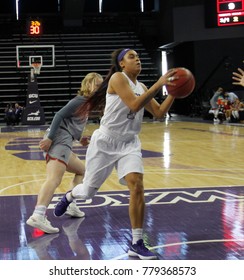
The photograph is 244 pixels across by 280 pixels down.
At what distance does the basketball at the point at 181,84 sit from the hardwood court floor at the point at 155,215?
4.05ft

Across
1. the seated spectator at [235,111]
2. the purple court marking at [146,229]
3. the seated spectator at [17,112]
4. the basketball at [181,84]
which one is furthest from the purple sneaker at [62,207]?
the seated spectator at [17,112]

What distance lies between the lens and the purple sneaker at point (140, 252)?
14.2ft

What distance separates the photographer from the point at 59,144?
5648 mm

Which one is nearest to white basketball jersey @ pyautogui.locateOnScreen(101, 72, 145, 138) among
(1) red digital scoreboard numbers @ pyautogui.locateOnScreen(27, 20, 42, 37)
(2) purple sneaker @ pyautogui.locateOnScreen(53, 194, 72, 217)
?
(2) purple sneaker @ pyautogui.locateOnScreen(53, 194, 72, 217)

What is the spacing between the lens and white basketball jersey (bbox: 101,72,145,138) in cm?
464

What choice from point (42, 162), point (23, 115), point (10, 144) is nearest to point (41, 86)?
point (23, 115)

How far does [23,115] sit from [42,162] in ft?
47.5

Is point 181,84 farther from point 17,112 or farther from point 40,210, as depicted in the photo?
point 17,112

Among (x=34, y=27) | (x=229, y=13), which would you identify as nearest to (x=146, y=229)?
(x=229, y=13)

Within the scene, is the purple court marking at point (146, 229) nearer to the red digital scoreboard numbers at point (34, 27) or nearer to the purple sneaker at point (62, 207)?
the purple sneaker at point (62, 207)

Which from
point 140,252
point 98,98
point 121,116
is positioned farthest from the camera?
point 98,98

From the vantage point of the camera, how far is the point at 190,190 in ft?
24.4

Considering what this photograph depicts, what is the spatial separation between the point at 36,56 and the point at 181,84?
2197 centimetres

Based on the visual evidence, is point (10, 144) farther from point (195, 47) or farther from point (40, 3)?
point (40, 3)
